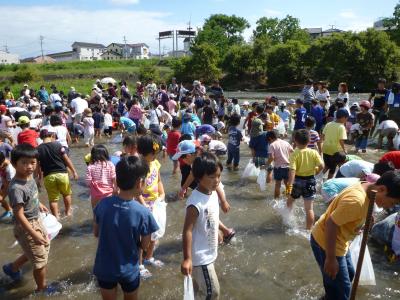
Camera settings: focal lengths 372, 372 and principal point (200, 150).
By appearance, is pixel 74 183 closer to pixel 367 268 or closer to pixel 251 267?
pixel 251 267

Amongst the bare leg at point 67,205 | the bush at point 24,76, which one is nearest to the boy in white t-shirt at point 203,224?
the bare leg at point 67,205

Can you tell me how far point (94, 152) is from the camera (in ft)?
15.6

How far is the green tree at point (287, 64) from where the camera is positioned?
42750 millimetres

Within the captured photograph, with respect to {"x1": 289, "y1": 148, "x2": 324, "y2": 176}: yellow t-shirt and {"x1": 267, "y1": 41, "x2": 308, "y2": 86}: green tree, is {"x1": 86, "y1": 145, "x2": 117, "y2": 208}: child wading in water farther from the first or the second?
{"x1": 267, "y1": 41, "x2": 308, "y2": 86}: green tree

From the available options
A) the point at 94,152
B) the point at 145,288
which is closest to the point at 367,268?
the point at 145,288

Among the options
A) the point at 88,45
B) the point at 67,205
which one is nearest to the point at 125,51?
the point at 88,45

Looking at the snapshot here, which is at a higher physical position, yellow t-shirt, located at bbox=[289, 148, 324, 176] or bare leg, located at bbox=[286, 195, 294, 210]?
yellow t-shirt, located at bbox=[289, 148, 324, 176]

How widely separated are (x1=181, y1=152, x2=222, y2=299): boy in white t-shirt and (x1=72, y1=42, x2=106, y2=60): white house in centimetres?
11862

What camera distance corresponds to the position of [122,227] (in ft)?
9.04

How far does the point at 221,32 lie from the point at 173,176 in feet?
216

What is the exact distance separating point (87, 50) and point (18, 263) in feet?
397

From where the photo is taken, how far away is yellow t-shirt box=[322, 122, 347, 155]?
7047 mm

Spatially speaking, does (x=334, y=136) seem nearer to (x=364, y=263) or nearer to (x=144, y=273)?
(x=364, y=263)

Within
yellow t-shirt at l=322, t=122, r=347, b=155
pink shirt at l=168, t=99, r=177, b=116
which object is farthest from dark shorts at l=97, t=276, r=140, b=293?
pink shirt at l=168, t=99, r=177, b=116
